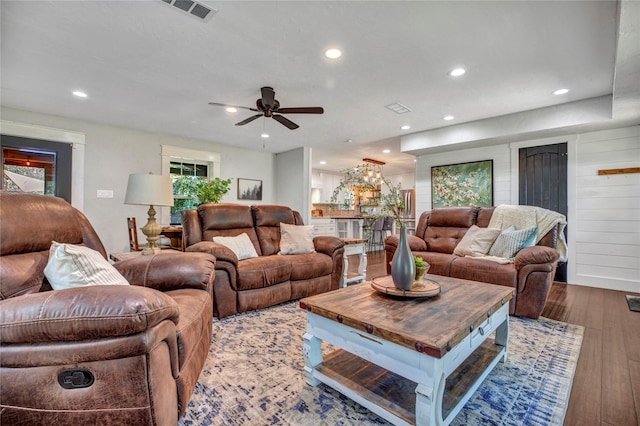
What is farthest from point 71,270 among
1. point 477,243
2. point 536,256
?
point 477,243

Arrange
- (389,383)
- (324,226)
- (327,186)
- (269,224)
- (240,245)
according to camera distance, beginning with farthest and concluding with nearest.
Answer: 1. (327,186)
2. (324,226)
3. (269,224)
4. (240,245)
5. (389,383)

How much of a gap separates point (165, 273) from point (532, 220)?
3.65 metres

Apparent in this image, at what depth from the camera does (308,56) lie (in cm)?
261

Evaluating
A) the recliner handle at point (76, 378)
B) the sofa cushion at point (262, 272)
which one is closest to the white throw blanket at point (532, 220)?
the sofa cushion at point (262, 272)

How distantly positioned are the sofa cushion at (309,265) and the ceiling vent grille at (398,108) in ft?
6.99

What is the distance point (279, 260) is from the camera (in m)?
3.01

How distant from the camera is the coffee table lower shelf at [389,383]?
132cm

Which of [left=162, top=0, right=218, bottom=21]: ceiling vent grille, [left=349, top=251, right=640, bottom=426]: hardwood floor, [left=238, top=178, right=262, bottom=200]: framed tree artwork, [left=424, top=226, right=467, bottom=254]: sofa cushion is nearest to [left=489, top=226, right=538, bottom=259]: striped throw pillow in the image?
[left=424, top=226, right=467, bottom=254]: sofa cushion

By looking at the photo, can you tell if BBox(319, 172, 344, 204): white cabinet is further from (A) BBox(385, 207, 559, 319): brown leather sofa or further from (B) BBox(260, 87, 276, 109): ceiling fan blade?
(B) BBox(260, 87, 276, 109): ceiling fan blade

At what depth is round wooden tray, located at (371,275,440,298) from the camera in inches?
66.1

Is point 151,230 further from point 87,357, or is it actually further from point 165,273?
point 87,357

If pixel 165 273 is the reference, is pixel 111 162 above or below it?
above

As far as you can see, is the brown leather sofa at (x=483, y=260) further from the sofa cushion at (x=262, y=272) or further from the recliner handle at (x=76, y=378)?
the recliner handle at (x=76, y=378)

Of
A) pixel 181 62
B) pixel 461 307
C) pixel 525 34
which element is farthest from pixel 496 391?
pixel 181 62
